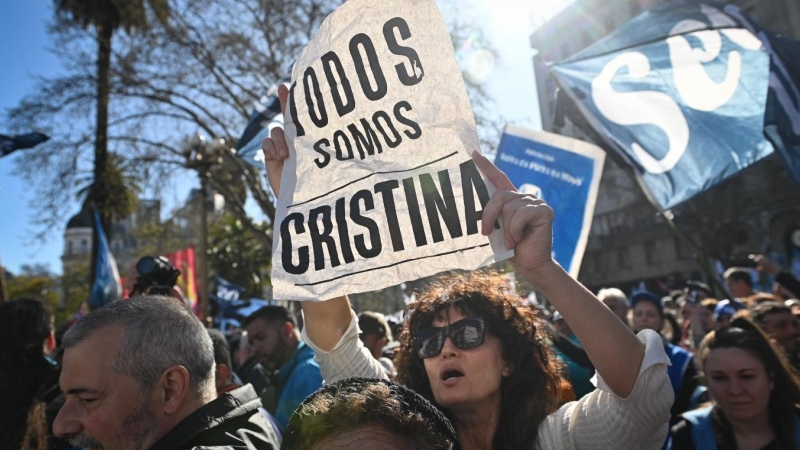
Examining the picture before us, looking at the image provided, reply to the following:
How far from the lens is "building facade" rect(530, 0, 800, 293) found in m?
26.8

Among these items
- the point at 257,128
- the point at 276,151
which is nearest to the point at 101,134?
the point at 257,128

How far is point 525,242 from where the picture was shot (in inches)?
66.6

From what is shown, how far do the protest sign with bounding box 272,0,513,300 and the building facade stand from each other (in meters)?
16.8

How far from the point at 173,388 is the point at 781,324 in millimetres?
3477

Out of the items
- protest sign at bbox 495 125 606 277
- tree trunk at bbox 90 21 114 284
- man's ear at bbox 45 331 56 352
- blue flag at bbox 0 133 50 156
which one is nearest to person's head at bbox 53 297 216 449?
man's ear at bbox 45 331 56 352

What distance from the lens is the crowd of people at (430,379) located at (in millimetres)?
1666

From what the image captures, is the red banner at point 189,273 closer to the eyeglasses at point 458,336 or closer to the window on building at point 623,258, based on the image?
the eyeglasses at point 458,336

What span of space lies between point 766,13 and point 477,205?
30618 millimetres

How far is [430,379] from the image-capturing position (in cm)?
232

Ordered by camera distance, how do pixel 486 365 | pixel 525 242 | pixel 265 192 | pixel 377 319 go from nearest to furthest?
pixel 525 242 → pixel 486 365 → pixel 377 319 → pixel 265 192

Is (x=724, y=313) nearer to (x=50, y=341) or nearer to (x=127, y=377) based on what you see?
(x=127, y=377)

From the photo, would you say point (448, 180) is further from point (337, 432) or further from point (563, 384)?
point (563, 384)

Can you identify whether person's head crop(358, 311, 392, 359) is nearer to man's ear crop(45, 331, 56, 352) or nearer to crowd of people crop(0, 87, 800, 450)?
crowd of people crop(0, 87, 800, 450)

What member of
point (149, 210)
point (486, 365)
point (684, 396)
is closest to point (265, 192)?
point (149, 210)
